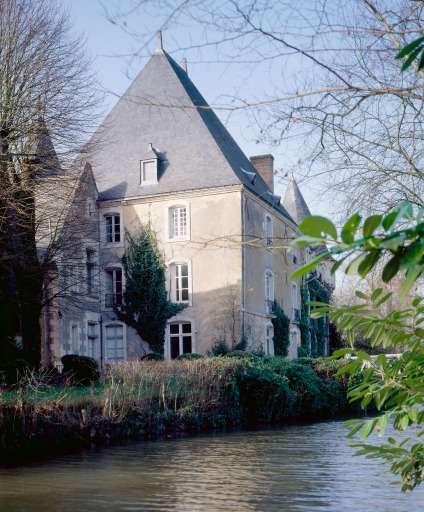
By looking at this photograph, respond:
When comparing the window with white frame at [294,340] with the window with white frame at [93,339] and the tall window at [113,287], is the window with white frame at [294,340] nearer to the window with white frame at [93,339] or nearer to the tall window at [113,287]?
the tall window at [113,287]

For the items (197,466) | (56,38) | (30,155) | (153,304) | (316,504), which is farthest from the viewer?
(153,304)

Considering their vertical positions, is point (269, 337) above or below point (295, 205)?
below

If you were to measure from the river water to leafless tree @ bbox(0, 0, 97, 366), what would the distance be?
6.73 meters

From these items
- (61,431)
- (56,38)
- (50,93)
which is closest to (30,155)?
(50,93)

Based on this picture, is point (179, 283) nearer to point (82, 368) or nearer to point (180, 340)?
point (180, 340)

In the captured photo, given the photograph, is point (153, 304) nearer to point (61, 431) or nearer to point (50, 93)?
point (50, 93)

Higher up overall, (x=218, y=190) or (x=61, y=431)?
(x=218, y=190)

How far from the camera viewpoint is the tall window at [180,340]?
84.5 feet

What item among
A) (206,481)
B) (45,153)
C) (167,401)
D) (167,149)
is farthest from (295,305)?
(206,481)

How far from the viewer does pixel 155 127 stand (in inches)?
1130

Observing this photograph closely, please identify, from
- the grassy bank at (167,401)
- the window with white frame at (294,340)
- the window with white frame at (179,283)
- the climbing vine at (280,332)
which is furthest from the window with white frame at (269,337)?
the grassy bank at (167,401)

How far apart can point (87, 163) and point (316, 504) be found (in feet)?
42.4

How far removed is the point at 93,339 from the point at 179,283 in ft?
13.0

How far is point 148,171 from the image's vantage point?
27453 mm
